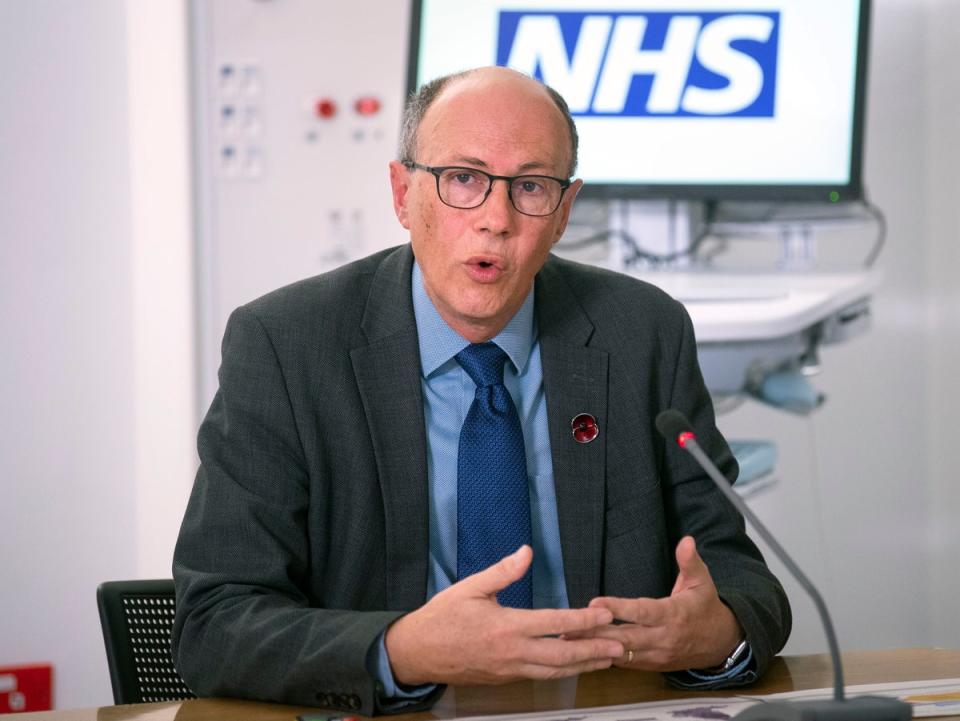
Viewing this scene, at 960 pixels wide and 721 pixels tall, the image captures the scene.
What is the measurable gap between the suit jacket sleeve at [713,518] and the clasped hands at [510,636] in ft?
0.70

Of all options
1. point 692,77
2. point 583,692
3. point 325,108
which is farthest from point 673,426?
point 325,108

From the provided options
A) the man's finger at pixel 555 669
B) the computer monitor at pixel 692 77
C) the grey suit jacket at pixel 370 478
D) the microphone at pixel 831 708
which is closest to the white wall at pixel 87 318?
the computer monitor at pixel 692 77

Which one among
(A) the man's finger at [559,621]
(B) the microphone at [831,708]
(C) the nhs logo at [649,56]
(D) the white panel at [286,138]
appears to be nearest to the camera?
(B) the microphone at [831,708]

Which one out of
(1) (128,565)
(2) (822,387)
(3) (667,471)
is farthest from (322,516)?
(2) (822,387)

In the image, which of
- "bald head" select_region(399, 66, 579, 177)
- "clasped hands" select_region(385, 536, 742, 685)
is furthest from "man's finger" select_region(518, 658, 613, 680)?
"bald head" select_region(399, 66, 579, 177)

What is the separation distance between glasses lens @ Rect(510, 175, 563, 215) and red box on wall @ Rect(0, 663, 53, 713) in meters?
2.35

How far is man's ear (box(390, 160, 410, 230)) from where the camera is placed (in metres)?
1.90

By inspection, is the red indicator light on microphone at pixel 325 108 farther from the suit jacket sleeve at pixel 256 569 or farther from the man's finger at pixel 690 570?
the man's finger at pixel 690 570

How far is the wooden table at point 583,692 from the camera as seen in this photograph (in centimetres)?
139

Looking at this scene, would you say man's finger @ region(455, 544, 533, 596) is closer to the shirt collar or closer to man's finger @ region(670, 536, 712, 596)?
man's finger @ region(670, 536, 712, 596)

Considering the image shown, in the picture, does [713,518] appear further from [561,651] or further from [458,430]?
[561,651]

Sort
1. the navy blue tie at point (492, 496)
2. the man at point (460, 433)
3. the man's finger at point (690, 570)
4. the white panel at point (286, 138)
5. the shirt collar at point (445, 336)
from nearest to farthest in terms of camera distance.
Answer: the man's finger at point (690, 570) < the man at point (460, 433) < the navy blue tie at point (492, 496) < the shirt collar at point (445, 336) < the white panel at point (286, 138)

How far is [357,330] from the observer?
184cm

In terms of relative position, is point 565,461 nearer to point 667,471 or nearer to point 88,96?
point 667,471
